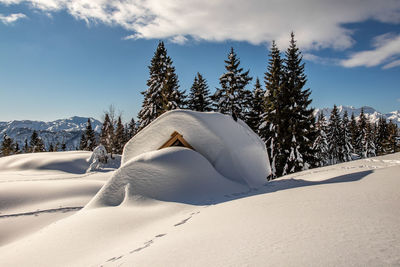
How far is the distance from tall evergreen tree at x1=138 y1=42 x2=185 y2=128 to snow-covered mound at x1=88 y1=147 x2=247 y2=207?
16195 mm

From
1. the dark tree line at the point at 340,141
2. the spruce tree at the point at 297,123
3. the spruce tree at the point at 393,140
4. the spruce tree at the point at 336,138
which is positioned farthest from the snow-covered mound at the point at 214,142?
the spruce tree at the point at 393,140

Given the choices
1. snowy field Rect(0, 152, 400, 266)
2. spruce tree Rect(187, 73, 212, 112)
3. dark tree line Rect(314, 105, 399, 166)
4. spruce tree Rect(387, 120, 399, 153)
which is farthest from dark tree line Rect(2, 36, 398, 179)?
spruce tree Rect(387, 120, 399, 153)

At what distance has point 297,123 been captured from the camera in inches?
724

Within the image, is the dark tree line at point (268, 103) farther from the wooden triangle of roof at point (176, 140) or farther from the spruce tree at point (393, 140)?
the spruce tree at point (393, 140)

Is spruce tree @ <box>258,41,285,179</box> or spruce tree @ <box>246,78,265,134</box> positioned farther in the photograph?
spruce tree @ <box>246,78,265,134</box>

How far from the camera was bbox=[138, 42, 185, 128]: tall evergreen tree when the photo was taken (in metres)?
24.5

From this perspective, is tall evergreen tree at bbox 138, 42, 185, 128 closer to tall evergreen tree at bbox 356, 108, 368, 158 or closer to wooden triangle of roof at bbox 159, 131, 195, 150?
wooden triangle of roof at bbox 159, 131, 195, 150

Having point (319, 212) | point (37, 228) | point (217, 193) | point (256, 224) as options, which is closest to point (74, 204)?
point (37, 228)

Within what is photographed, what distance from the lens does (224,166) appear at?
9758 mm

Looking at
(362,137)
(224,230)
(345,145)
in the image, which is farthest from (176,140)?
(362,137)

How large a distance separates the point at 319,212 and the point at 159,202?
4.52 m

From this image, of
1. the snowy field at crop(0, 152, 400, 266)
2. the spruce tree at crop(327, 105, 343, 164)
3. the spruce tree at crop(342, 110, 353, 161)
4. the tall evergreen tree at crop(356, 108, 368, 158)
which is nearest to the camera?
the snowy field at crop(0, 152, 400, 266)

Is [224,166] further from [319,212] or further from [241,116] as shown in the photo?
[241,116]

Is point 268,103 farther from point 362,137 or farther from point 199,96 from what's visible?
point 362,137
